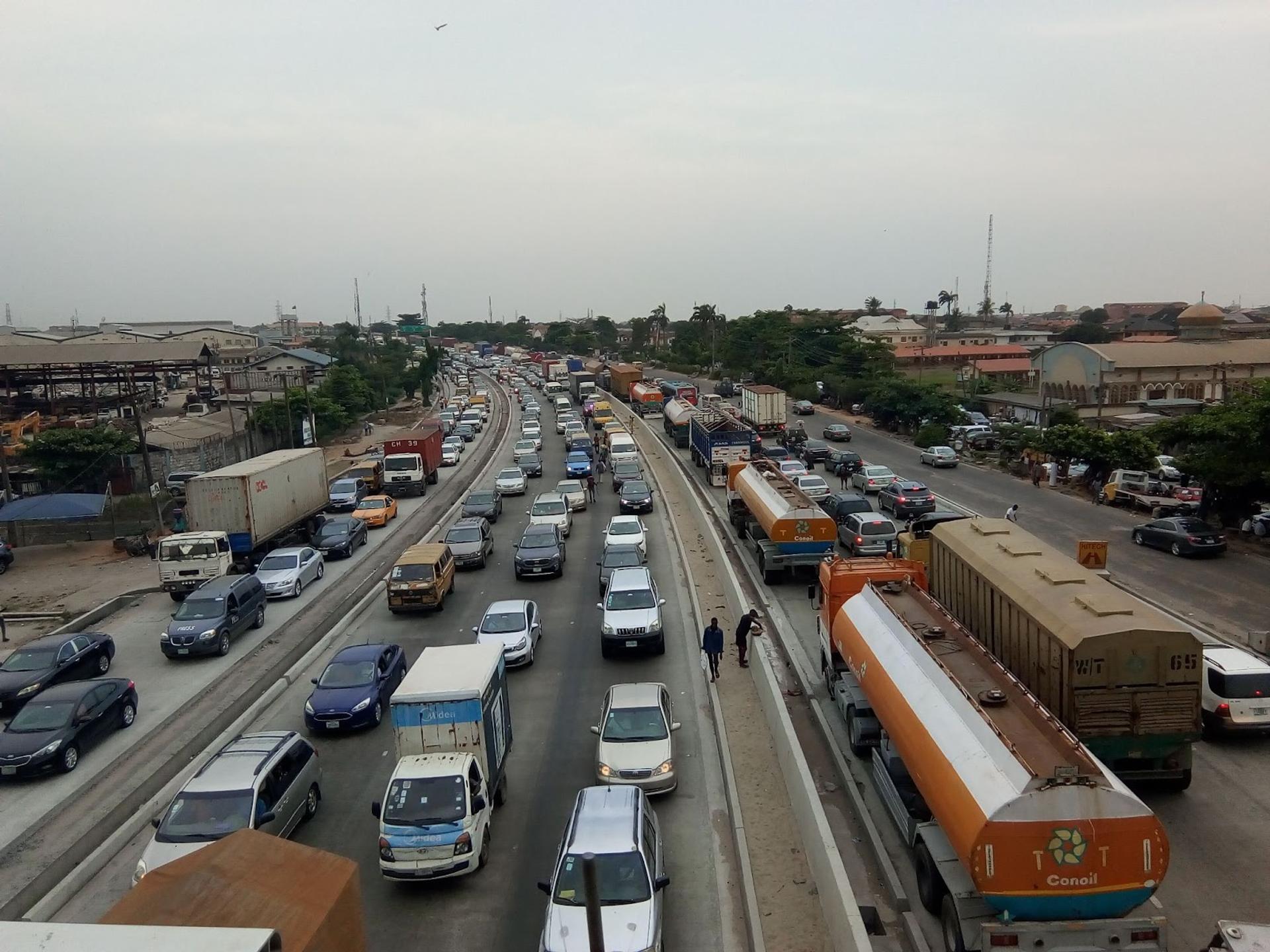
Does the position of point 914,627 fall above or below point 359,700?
above

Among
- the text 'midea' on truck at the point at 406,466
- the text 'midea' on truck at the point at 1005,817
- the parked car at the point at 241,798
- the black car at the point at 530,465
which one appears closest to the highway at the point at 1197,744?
the text 'midea' on truck at the point at 1005,817

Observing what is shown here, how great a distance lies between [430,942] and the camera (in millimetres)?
10500

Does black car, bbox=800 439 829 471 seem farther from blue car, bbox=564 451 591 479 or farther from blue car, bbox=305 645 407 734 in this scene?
blue car, bbox=305 645 407 734

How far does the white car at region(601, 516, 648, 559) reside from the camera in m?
26.9

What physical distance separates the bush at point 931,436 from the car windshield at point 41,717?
47.2m

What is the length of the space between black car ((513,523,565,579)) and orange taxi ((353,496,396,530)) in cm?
1048

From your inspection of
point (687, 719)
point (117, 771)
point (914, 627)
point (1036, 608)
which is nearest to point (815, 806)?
point (914, 627)

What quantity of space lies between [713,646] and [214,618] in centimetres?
1208

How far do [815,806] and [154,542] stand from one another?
30.9 meters

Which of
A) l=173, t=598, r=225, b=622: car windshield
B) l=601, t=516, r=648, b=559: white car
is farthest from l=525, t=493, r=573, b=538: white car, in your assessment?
l=173, t=598, r=225, b=622: car windshield

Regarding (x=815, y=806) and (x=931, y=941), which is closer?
(x=931, y=941)

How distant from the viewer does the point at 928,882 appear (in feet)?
34.1

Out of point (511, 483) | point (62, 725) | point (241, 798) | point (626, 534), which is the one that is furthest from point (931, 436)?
point (241, 798)

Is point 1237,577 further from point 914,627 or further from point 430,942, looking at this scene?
point 430,942
